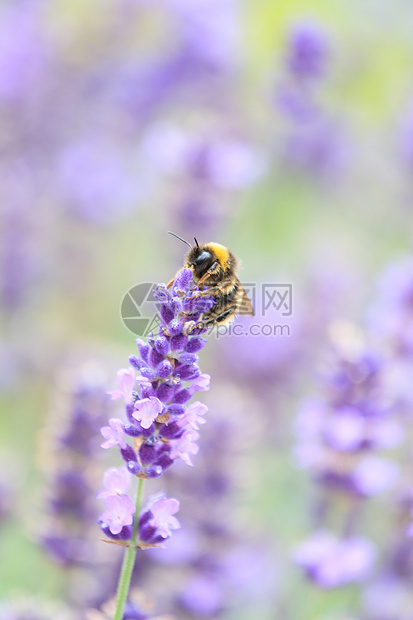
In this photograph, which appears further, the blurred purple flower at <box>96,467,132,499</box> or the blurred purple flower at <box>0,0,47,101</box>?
the blurred purple flower at <box>0,0,47,101</box>

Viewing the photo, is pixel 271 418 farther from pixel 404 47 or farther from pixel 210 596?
pixel 404 47

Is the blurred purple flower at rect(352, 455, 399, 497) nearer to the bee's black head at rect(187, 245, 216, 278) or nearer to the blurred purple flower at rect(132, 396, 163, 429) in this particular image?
the bee's black head at rect(187, 245, 216, 278)

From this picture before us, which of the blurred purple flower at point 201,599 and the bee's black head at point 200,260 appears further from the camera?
the blurred purple flower at point 201,599

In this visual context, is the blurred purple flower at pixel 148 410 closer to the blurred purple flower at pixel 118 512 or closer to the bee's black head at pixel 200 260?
the blurred purple flower at pixel 118 512

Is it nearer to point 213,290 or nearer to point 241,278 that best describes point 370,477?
point 213,290

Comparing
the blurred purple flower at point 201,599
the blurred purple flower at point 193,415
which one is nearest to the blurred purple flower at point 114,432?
the blurred purple flower at point 193,415

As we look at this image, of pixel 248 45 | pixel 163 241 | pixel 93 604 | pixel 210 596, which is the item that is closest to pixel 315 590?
pixel 210 596
